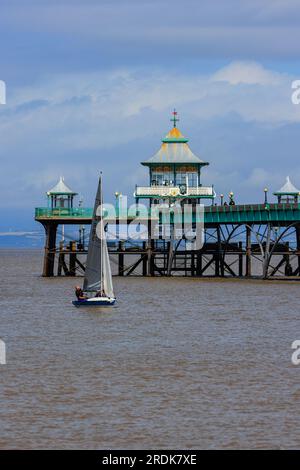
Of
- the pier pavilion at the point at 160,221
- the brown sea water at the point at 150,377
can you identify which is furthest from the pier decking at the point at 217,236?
the brown sea water at the point at 150,377

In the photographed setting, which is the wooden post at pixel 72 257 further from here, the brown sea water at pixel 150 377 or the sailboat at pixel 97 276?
the sailboat at pixel 97 276

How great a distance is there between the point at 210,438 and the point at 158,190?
8698cm

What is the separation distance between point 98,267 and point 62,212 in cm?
4525

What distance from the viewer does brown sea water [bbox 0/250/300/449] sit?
37.9 meters

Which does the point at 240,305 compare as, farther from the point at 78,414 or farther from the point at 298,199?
the point at 298,199

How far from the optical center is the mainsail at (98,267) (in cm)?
7831

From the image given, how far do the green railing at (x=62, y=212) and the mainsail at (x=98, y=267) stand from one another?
40.5 m

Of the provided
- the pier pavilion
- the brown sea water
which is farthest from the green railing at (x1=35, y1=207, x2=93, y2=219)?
the brown sea water

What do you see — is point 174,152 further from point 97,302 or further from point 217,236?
point 97,302

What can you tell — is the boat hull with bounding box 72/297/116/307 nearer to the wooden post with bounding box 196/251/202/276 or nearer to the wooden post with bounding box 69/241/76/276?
the wooden post with bounding box 69/241/76/276

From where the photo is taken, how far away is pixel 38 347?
58.2 meters

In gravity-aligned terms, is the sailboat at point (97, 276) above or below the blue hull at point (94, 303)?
above
